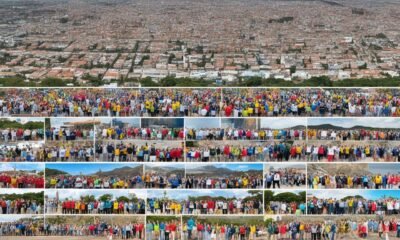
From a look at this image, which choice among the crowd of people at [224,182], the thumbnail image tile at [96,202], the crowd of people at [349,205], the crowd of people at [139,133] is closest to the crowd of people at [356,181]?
the crowd of people at [349,205]

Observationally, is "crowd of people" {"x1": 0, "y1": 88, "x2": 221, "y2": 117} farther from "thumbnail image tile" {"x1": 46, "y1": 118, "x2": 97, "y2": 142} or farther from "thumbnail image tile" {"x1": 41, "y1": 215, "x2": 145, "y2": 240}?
"thumbnail image tile" {"x1": 41, "y1": 215, "x2": 145, "y2": 240}

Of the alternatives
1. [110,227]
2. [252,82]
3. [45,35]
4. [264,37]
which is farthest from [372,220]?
[45,35]

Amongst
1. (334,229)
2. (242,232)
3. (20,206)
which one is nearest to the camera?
(242,232)

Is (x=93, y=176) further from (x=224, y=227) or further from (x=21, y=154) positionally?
(x=224, y=227)

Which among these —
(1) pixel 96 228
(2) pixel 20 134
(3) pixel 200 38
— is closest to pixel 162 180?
(1) pixel 96 228

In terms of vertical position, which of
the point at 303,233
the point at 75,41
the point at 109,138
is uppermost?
the point at 75,41

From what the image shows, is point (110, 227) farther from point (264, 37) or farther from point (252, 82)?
point (264, 37)
